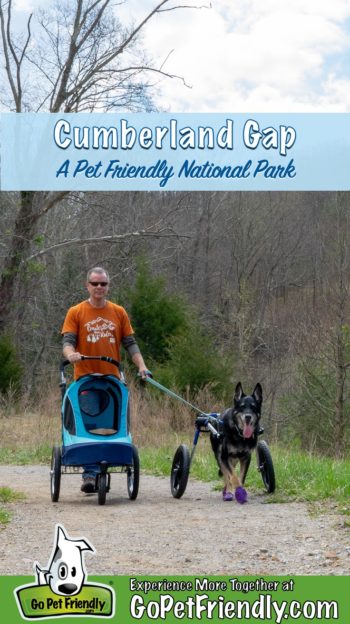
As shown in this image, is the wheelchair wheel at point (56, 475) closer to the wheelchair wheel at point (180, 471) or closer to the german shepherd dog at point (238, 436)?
the wheelchair wheel at point (180, 471)

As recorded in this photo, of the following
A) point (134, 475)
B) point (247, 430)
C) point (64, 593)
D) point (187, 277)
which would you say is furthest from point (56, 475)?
point (187, 277)

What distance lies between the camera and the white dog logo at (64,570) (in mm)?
4535

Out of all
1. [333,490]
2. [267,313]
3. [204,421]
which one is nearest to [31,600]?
[333,490]

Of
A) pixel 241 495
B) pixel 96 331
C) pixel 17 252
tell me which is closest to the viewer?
pixel 241 495

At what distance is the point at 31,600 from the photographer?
448 centimetres

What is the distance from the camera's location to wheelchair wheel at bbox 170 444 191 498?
902 cm

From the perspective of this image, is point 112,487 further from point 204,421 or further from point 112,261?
point 112,261

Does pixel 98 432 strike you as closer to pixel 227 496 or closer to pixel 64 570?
pixel 227 496

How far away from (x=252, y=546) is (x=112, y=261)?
29.9 metres

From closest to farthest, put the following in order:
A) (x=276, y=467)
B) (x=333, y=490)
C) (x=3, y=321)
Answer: (x=333, y=490) → (x=276, y=467) → (x=3, y=321)

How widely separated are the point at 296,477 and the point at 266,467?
1.67 feet

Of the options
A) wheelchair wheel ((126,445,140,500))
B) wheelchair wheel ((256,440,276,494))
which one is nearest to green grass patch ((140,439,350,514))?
wheelchair wheel ((256,440,276,494))

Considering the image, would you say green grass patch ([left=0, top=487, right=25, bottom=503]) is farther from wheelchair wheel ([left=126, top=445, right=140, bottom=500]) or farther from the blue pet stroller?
wheelchair wheel ([left=126, top=445, right=140, bottom=500])

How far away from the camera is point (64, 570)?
182 inches
